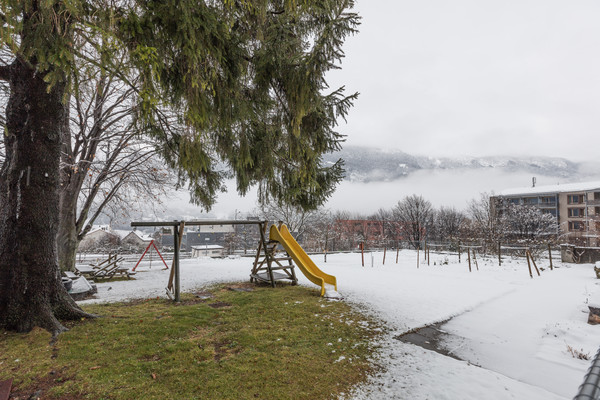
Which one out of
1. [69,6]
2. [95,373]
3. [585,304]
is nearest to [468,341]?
[585,304]

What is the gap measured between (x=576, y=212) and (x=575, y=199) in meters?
2.32

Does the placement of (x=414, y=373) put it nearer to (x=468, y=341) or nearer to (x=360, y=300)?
(x=468, y=341)

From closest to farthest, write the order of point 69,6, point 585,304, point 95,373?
point 69,6 < point 95,373 < point 585,304

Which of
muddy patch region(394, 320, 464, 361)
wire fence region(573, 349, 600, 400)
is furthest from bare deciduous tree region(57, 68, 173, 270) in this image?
wire fence region(573, 349, 600, 400)

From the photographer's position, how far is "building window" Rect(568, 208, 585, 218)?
45562 mm

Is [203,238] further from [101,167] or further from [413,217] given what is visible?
[101,167]

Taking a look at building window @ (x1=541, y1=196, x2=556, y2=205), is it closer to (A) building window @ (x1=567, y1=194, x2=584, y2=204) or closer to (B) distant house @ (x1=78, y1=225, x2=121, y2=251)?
(A) building window @ (x1=567, y1=194, x2=584, y2=204)

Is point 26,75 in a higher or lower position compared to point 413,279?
higher

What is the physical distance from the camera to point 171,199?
13.0 m

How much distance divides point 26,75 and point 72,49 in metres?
2.25

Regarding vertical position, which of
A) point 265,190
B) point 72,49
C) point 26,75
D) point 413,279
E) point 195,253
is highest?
point 26,75

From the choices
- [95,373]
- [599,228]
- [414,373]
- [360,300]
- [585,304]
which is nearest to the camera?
[95,373]

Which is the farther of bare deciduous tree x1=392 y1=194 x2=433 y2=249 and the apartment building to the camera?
bare deciduous tree x1=392 y1=194 x2=433 y2=249

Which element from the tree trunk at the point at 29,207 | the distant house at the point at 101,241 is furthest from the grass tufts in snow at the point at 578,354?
the distant house at the point at 101,241
